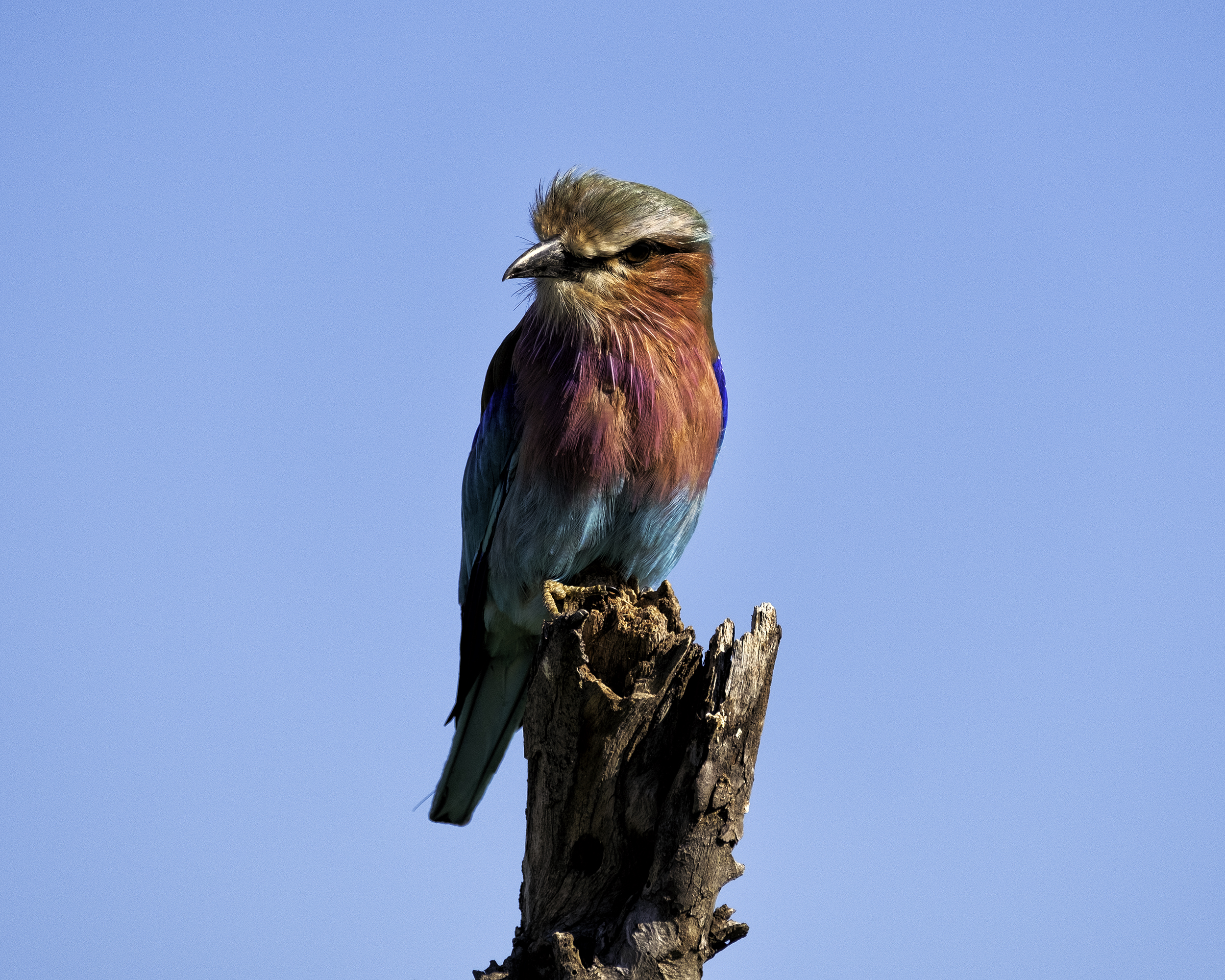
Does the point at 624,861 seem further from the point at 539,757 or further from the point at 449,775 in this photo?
the point at 449,775

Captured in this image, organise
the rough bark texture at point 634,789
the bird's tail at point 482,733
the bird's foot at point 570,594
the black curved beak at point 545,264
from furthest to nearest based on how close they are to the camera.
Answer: the bird's tail at point 482,733 → the bird's foot at point 570,594 → the black curved beak at point 545,264 → the rough bark texture at point 634,789

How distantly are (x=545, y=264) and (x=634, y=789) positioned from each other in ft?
7.54

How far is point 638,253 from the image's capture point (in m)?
5.20

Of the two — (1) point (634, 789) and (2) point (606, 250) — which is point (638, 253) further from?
(1) point (634, 789)

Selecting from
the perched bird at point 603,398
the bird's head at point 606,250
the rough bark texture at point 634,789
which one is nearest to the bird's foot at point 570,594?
the perched bird at point 603,398

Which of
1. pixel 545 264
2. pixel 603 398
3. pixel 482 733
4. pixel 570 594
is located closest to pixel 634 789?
pixel 570 594

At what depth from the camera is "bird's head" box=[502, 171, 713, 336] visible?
200 inches

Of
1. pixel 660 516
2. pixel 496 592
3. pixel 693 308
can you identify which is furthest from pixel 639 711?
pixel 693 308

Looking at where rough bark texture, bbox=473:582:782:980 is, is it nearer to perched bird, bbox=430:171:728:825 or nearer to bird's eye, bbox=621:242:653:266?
perched bird, bbox=430:171:728:825

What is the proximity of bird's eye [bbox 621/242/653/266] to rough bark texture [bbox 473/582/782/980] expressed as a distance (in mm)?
1680

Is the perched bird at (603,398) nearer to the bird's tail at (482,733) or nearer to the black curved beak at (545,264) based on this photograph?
the black curved beak at (545,264)

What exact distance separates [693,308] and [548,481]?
1.06m

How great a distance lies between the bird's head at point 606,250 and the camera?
5090 millimetres

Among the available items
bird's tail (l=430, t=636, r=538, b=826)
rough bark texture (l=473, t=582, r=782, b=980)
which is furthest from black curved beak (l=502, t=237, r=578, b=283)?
bird's tail (l=430, t=636, r=538, b=826)
